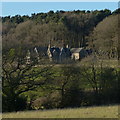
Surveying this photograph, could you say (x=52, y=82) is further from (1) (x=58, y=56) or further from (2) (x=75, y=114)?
(2) (x=75, y=114)

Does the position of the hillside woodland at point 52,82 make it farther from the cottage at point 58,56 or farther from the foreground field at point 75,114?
the foreground field at point 75,114

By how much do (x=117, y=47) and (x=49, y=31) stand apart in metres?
19.5

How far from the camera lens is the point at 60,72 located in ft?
62.7

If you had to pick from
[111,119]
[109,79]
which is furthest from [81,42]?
[111,119]

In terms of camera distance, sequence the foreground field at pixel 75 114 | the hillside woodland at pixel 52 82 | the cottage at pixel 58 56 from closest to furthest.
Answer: the foreground field at pixel 75 114 < the hillside woodland at pixel 52 82 < the cottage at pixel 58 56

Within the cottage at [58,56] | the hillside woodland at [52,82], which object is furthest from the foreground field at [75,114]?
the cottage at [58,56]

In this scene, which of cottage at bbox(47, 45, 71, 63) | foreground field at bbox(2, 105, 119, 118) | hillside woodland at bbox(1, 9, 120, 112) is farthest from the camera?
cottage at bbox(47, 45, 71, 63)

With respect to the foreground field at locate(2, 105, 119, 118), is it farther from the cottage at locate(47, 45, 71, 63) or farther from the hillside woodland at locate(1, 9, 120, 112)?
the cottage at locate(47, 45, 71, 63)

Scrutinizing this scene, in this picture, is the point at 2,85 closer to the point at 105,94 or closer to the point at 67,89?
the point at 67,89

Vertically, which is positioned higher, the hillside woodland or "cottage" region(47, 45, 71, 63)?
"cottage" region(47, 45, 71, 63)

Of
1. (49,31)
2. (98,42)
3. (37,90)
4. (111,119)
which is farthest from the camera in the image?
(49,31)

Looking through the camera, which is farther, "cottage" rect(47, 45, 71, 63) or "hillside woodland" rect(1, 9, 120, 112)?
"cottage" rect(47, 45, 71, 63)

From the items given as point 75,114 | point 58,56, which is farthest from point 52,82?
point 75,114

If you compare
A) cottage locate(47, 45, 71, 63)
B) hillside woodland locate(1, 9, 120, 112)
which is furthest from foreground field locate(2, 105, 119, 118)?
cottage locate(47, 45, 71, 63)
